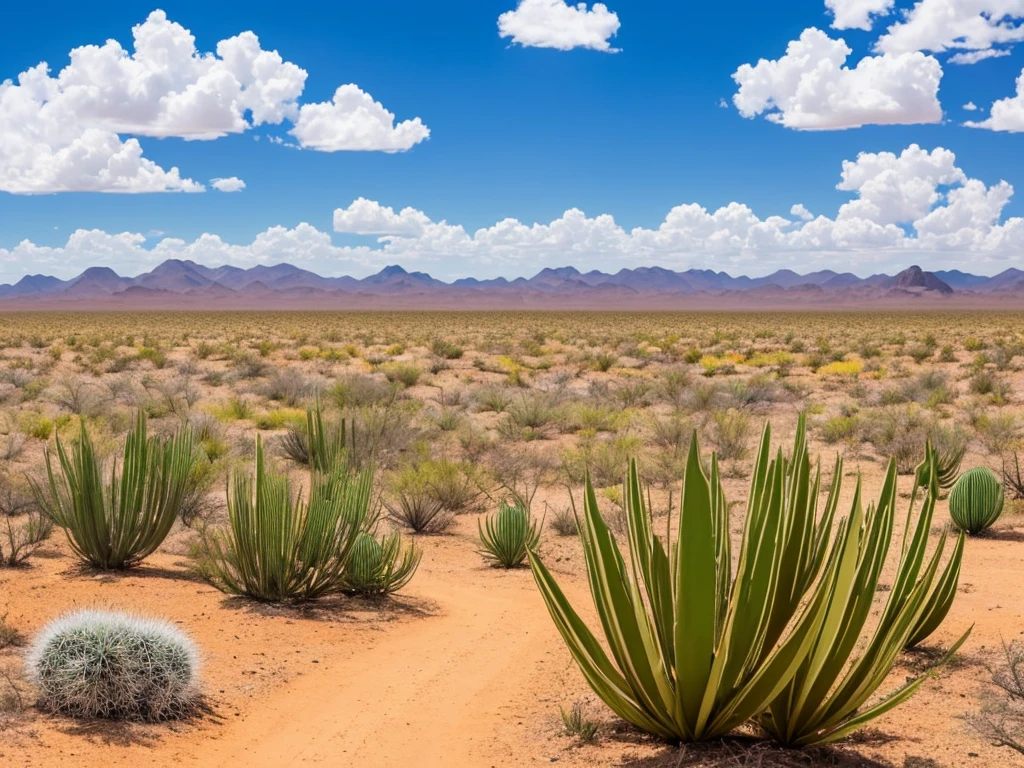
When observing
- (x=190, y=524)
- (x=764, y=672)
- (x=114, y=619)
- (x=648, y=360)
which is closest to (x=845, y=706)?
(x=764, y=672)

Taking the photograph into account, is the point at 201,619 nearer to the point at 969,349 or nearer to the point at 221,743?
the point at 221,743

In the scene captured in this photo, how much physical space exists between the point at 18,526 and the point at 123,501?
8.27 ft

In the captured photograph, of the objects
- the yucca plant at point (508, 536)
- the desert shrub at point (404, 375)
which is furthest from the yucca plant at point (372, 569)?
the desert shrub at point (404, 375)

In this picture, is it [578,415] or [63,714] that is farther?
[578,415]

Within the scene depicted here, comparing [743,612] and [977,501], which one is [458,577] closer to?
[977,501]

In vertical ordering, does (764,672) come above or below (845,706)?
above

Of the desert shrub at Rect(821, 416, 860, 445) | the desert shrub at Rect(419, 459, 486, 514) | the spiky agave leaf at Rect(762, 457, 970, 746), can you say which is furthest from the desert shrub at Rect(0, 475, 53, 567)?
the desert shrub at Rect(821, 416, 860, 445)

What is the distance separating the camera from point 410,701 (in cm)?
562

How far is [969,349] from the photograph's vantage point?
121ft

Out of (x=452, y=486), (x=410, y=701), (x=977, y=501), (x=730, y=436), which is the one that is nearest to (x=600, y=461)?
(x=452, y=486)

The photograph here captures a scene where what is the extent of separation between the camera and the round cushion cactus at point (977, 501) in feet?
32.2

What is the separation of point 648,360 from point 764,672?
1180 inches

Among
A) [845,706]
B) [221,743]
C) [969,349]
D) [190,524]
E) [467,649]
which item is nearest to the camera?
[845,706]

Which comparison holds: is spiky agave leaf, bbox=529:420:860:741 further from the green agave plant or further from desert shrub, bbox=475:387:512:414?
desert shrub, bbox=475:387:512:414
